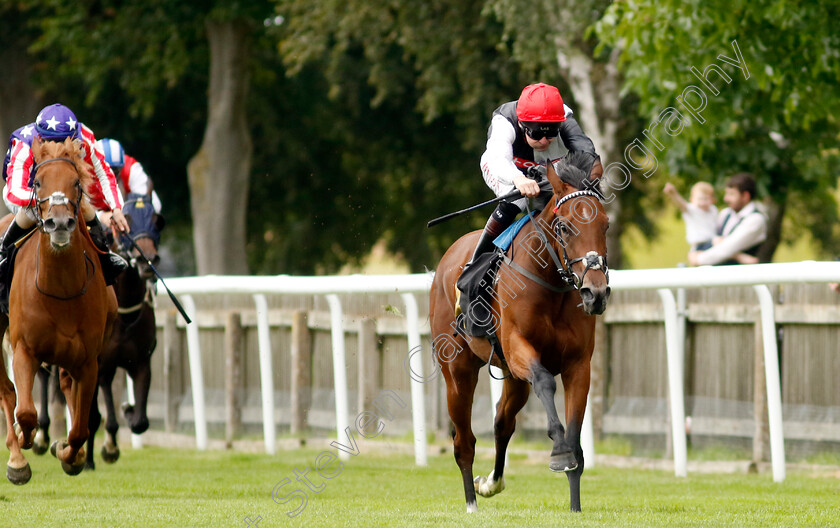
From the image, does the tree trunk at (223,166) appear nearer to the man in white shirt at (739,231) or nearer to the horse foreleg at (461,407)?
the man in white shirt at (739,231)

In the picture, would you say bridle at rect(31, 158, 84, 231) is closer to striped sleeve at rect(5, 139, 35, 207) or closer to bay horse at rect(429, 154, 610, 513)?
striped sleeve at rect(5, 139, 35, 207)

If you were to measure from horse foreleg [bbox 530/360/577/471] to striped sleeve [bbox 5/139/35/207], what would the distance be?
327 cm

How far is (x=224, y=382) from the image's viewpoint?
41.3ft

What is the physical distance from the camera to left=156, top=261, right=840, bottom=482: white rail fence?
26.8 ft

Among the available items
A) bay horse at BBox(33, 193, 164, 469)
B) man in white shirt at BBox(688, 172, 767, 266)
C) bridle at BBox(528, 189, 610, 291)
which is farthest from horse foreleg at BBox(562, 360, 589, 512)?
bay horse at BBox(33, 193, 164, 469)

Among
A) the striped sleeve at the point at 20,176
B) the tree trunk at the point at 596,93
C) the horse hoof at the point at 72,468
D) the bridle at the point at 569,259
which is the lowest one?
the horse hoof at the point at 72,468

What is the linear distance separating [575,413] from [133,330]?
15.1 ft

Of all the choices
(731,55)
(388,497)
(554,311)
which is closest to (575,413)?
(554,311)

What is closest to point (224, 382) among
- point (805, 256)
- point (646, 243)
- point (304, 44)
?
point (304, 44)

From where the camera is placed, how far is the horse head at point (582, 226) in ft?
20.1

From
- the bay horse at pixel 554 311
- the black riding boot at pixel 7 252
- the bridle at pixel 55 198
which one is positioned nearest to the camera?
the bay horse at pixel 554 311

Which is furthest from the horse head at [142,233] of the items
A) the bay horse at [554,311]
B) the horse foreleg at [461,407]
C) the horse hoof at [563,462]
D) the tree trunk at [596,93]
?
the tree trunk at [596,93]

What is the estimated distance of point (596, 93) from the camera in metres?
22.2

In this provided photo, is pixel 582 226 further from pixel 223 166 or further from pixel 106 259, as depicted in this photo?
pixel 223 166
